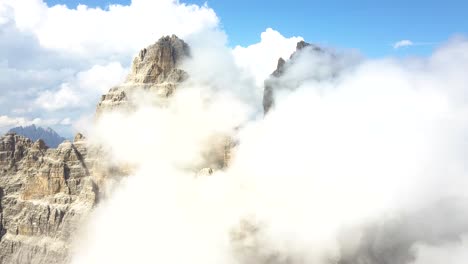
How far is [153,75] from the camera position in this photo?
17462 centimetres

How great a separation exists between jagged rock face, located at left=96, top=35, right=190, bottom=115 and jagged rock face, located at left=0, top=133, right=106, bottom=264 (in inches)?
678

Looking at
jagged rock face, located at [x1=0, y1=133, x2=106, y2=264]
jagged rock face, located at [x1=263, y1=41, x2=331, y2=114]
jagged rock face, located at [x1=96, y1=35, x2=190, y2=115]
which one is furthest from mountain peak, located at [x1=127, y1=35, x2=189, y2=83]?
jagged rock face, located at [x1=263, y1=41, x2=331, y2=114]

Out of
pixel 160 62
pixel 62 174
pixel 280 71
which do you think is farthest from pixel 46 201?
pixel 280 71

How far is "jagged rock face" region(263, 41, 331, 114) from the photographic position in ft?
520

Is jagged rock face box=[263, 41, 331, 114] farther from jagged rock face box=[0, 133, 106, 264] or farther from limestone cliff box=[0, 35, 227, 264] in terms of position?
jagged rock face box=[0, 133, 106, 264]

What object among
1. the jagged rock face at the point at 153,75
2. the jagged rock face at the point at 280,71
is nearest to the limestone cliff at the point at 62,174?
the jagged rock face at the point at 153,75

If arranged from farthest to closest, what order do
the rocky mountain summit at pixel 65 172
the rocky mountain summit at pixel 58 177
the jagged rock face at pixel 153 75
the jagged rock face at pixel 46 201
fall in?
1. the jagged rock face at pixel 153 75
2. the rocky mountain summit at pixel 65 172
3. the rocky mountain summit at pixel 58 177
4. the jagged rock face at pixel 46 201

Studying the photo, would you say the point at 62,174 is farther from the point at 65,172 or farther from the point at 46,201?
the point at 46,201

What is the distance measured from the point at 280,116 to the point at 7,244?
8744 centimetres

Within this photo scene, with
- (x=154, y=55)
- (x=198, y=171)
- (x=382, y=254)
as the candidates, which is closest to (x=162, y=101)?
(x=154, y=55)

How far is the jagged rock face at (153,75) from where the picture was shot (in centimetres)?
17288

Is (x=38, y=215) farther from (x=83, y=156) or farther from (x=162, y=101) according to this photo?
(x=162, y=101)

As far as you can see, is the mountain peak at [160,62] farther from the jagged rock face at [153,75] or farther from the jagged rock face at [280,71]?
the jagged rock face at [280,71]

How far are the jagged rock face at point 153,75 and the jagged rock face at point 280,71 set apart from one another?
2839cm
